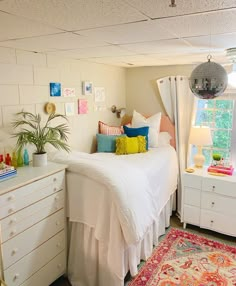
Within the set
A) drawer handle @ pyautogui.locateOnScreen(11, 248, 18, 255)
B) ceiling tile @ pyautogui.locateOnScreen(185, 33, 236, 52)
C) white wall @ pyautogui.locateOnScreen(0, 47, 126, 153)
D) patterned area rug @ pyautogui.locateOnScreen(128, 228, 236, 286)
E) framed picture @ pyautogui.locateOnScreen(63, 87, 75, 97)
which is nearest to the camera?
ceiling tile @ pyautogui.locateOnScreen(185, 33, 236, 52)

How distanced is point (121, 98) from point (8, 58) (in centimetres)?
213

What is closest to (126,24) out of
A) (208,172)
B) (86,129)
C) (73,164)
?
(73,164)

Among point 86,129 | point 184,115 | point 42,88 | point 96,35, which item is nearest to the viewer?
point 96,35

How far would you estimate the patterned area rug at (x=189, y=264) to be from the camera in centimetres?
240

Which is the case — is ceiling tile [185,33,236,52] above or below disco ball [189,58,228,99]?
above

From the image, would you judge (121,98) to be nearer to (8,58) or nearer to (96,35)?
(8,58)

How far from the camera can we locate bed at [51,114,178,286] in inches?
81.1

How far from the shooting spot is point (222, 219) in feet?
9.93

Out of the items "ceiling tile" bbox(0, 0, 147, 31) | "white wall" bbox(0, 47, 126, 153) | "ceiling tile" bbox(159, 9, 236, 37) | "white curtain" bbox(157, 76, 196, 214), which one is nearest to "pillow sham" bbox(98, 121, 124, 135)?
"white wall" bbox(0, 47, 126, 153)

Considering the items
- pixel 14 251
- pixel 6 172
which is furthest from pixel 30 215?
pixel 6 172

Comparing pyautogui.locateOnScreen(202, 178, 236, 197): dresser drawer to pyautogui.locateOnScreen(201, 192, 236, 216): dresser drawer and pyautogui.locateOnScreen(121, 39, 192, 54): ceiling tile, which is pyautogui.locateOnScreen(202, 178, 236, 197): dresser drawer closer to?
pyautogui.locateOnScreen(201, 192, 236, 216): dresser drawer

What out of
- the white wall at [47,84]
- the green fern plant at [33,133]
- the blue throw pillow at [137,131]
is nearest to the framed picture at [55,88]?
the white wall at [47,84]

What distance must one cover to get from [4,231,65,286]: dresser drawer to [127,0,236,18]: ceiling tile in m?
1.87

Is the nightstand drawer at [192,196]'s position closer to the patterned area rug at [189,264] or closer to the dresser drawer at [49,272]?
the patterned area rug at [189,264]
